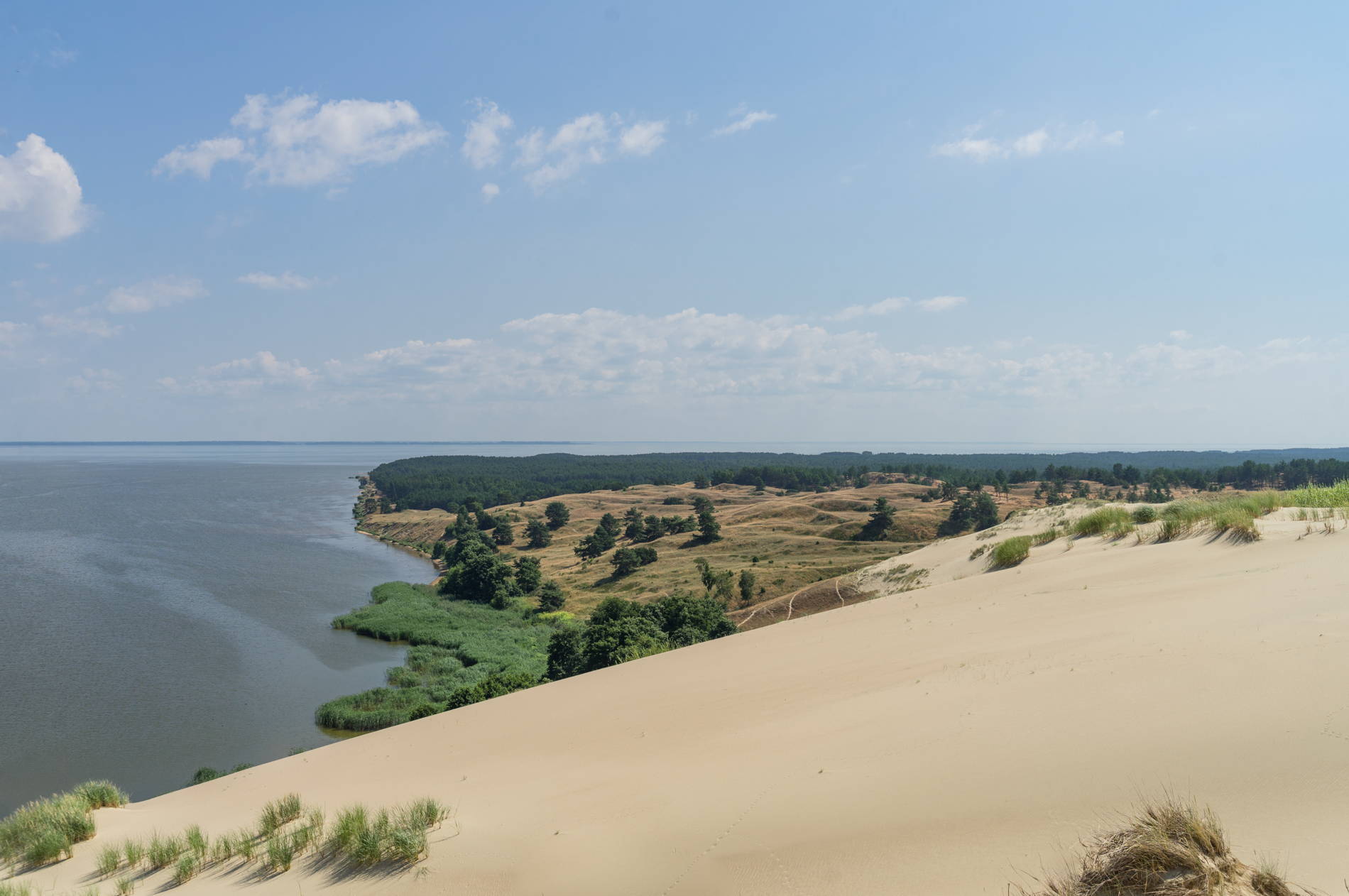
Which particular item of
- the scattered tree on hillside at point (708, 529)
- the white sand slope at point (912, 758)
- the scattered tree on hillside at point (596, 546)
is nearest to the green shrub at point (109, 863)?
the white sand slope at point (912, 758)

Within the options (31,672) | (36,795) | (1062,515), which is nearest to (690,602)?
(1062,515)

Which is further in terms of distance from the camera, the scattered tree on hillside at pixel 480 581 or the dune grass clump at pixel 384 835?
the scattered tree on hillside at pixel 480 581

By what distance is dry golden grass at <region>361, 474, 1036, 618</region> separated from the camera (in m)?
42.8

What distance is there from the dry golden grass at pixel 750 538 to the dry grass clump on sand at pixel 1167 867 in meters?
18.4

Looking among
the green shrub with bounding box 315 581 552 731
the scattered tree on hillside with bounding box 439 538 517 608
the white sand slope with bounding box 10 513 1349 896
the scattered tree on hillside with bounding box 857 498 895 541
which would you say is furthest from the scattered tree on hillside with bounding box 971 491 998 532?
the white sand slope with bounding box 10 513 1349 896

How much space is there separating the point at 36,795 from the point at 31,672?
14.9m

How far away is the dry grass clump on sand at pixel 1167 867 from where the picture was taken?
10.9 feet

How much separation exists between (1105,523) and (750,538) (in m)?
40.9

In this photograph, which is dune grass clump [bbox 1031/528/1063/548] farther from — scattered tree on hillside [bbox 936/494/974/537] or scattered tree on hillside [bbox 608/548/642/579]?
scattered tree on hillside [bbox 608/548/642/579]

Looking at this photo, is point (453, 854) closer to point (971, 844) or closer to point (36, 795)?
point (971, 844)

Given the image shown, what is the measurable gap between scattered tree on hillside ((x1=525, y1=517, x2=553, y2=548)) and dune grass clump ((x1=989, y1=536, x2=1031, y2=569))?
5720 centimetres

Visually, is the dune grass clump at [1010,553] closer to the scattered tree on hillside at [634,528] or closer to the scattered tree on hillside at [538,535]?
the scattered tree on hillside at [634,528]

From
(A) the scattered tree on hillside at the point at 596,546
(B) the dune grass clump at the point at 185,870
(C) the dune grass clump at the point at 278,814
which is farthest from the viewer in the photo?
(A) the scattered tree on hillside at the point at 596,546

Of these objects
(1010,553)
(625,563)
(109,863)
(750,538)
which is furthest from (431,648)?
(109,863)
